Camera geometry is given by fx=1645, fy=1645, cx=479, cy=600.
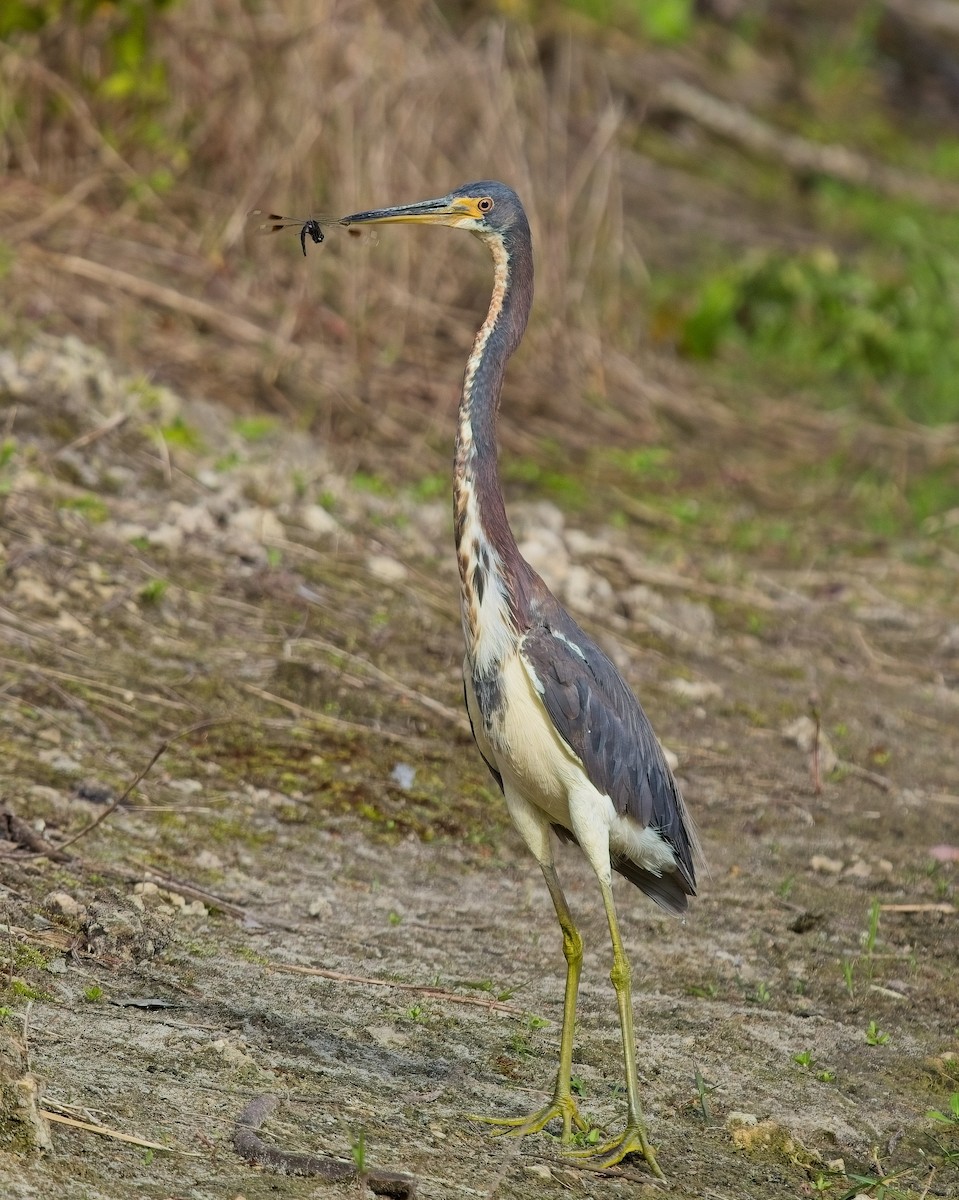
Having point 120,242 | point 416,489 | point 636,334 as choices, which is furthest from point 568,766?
point 636,334

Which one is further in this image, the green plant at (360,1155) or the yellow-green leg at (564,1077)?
the yellow-green leg at (564,1077)

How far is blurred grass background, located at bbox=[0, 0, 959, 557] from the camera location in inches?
321

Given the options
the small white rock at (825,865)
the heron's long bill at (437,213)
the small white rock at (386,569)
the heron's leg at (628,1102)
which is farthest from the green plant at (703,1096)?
the small white rock at (386,569)

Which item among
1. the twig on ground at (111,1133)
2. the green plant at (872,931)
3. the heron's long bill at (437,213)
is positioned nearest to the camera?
the twig on ground at (111,1133)

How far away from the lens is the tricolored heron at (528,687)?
378cm

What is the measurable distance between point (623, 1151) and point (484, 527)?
1.42m

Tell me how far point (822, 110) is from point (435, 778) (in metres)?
12.4

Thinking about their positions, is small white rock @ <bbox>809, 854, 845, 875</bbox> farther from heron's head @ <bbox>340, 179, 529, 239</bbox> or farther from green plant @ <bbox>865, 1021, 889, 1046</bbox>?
heron's head @ <bbox>340, 179, 529, 239</bbox>

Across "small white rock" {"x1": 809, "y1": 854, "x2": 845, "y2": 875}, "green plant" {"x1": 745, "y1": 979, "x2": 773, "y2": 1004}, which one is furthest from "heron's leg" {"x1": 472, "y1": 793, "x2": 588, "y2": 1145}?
"small white rock" {"x1": 809, "y1": 854, "x2": 845, "y2": 875}

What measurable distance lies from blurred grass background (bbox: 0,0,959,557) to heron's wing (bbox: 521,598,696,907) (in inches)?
150

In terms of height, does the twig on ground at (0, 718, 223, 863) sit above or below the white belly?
below

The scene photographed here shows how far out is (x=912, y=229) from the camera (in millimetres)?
13609

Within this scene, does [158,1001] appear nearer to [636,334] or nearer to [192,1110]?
[192,1110]

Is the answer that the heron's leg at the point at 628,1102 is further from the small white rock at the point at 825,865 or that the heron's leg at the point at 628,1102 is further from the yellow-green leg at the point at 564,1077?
the small white rock at the point at 825,865
